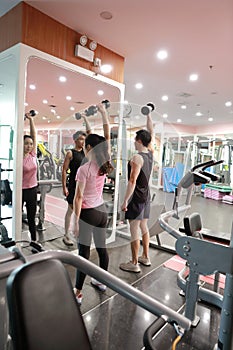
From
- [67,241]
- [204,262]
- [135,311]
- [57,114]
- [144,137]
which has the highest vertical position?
[57,114]

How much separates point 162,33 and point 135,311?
2955 millimetres

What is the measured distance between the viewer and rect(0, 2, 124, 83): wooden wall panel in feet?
7.75

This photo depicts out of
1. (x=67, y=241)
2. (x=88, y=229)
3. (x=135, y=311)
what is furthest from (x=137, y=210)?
(x=67, y=241)

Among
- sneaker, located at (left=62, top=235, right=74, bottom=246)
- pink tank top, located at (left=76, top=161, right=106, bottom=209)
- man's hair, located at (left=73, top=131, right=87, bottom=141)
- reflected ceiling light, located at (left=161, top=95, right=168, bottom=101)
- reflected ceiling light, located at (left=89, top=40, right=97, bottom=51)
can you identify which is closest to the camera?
pink tank top, located at (left=76, top=161, right=106, bottom=209)

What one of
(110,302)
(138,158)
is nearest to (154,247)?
(110,302)

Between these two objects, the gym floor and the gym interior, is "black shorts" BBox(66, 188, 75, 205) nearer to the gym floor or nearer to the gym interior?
the gym interior

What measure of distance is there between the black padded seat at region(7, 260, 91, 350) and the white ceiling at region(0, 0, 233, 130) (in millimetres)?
2392

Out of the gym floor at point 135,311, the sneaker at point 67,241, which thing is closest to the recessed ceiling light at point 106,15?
the gym floor at point 135,311

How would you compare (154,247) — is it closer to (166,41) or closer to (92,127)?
(92,127)

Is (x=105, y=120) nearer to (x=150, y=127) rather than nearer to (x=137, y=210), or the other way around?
(x=150, y=127)

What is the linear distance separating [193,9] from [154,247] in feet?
9.44

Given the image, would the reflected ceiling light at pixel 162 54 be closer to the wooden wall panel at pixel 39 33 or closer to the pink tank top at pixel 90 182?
the wooden wall panel at pixel 39 33

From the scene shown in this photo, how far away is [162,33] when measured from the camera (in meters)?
2.86

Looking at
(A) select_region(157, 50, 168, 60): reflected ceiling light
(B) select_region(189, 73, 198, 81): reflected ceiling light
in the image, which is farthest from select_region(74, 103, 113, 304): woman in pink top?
(B) select_region(189, 73, 198, 81): reflected ceiling light
